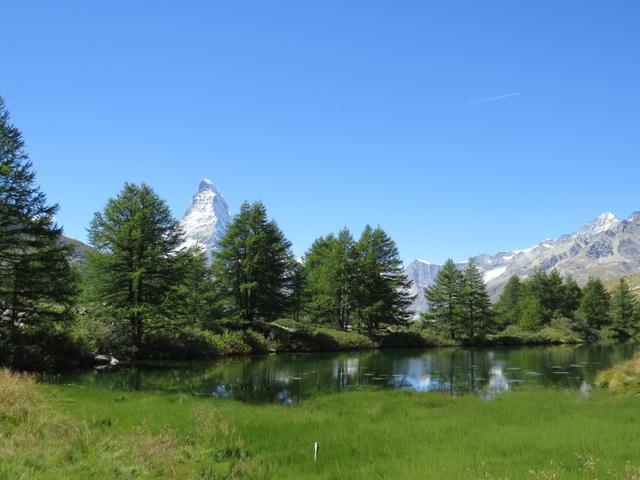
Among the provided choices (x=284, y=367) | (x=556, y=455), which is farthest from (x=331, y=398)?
(x=284, y=367)

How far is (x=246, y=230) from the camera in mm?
63406

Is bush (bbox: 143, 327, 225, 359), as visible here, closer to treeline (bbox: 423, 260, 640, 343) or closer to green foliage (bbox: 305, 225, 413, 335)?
green foliage (bbox: 305, 225, 413, 335)

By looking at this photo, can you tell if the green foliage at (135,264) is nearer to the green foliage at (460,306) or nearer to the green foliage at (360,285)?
the green foliage at (360,285)

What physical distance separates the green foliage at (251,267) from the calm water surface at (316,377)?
14916 mm

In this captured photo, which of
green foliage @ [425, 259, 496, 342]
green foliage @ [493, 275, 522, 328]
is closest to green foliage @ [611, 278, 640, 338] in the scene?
green foliage @ [493, 275, 522, 328]

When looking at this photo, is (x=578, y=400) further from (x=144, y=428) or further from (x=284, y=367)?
(x=284, y=367)

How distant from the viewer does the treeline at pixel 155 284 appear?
33.9 m

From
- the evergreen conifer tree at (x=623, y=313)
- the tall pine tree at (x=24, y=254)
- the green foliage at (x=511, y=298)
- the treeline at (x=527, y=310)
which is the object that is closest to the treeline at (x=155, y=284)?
the tall pine tree at (x=24, y=254)

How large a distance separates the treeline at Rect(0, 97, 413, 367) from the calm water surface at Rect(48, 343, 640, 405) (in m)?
5.00

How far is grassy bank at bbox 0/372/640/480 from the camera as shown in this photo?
32.1ft

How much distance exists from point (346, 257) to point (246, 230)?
18499mm

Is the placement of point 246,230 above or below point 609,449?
above

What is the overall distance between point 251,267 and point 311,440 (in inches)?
1867

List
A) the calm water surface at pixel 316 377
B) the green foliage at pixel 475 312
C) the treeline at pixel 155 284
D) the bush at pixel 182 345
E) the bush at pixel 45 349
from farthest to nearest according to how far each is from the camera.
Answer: the green foliage at pixel 475 312, the bush at pixel 182 345, the treeline at pixel 155 284, the bush at pixel 45 349, the calm water surface at pixel 316 377
